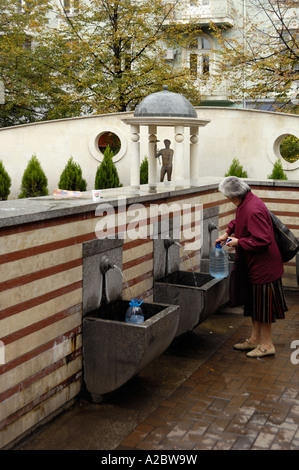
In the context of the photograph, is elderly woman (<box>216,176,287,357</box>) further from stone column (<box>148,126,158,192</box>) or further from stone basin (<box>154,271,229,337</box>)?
stone column (<box>148,126,158,192</box>)

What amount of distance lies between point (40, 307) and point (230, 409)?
218 centimetres

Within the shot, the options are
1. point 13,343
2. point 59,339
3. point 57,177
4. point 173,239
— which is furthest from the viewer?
point 57,177

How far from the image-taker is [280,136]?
16.4 m

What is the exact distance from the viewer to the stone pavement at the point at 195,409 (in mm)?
5152

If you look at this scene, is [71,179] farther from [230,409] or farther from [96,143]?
[230,409]

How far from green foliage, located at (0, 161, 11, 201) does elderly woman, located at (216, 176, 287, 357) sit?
38.1ft

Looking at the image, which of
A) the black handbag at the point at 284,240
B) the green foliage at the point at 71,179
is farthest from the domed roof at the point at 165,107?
the green foliage at the point at 71,179

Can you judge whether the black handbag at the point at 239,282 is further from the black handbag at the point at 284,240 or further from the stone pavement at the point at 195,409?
the stone pavement at the point at 195,409

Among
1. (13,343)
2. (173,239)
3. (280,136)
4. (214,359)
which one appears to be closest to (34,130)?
(280,136)

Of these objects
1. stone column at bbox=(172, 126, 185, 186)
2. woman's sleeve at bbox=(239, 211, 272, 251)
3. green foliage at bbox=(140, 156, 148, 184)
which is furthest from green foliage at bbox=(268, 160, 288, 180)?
woman's sleeve at bbox=(239, 211, 272, 251)

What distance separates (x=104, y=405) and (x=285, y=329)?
3.60 m

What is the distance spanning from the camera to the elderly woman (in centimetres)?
681

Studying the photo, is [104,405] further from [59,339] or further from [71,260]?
[71,260]

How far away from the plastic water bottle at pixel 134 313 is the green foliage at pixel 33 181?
38.4ft
